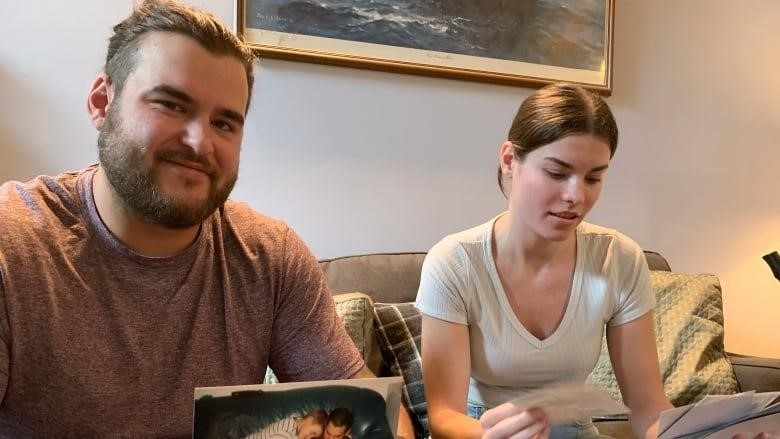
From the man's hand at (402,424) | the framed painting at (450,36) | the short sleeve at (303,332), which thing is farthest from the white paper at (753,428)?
the framed painting at (450,36)

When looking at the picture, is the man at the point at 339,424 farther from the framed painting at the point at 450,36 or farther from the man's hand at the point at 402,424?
the framed painting at the point at 450,36

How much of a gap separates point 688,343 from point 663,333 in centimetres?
7

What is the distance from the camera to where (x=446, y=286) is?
46.8 inches

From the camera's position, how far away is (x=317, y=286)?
106 centimetres

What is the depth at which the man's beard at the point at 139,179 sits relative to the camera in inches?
34.2

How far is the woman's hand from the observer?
88cm

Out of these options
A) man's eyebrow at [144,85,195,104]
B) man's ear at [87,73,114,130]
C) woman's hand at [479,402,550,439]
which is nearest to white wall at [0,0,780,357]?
man's ear at [87,73,114,130]

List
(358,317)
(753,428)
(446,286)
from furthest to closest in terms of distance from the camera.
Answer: (358,317)
(446,286)
(753,428)

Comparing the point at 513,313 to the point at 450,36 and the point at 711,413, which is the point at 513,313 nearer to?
the point at 711,413

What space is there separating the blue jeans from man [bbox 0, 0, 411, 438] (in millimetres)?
310

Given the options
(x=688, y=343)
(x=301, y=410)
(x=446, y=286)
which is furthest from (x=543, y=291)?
(x=688, y=343)

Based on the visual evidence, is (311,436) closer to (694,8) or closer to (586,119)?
(586,119)

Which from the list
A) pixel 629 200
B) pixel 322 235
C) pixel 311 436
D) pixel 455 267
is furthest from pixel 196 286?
pixel 629 200

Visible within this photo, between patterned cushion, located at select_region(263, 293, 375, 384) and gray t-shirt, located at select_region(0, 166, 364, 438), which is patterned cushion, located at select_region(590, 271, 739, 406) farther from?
gray t-shirt, located at select_region(0, 166, 364, 438)
